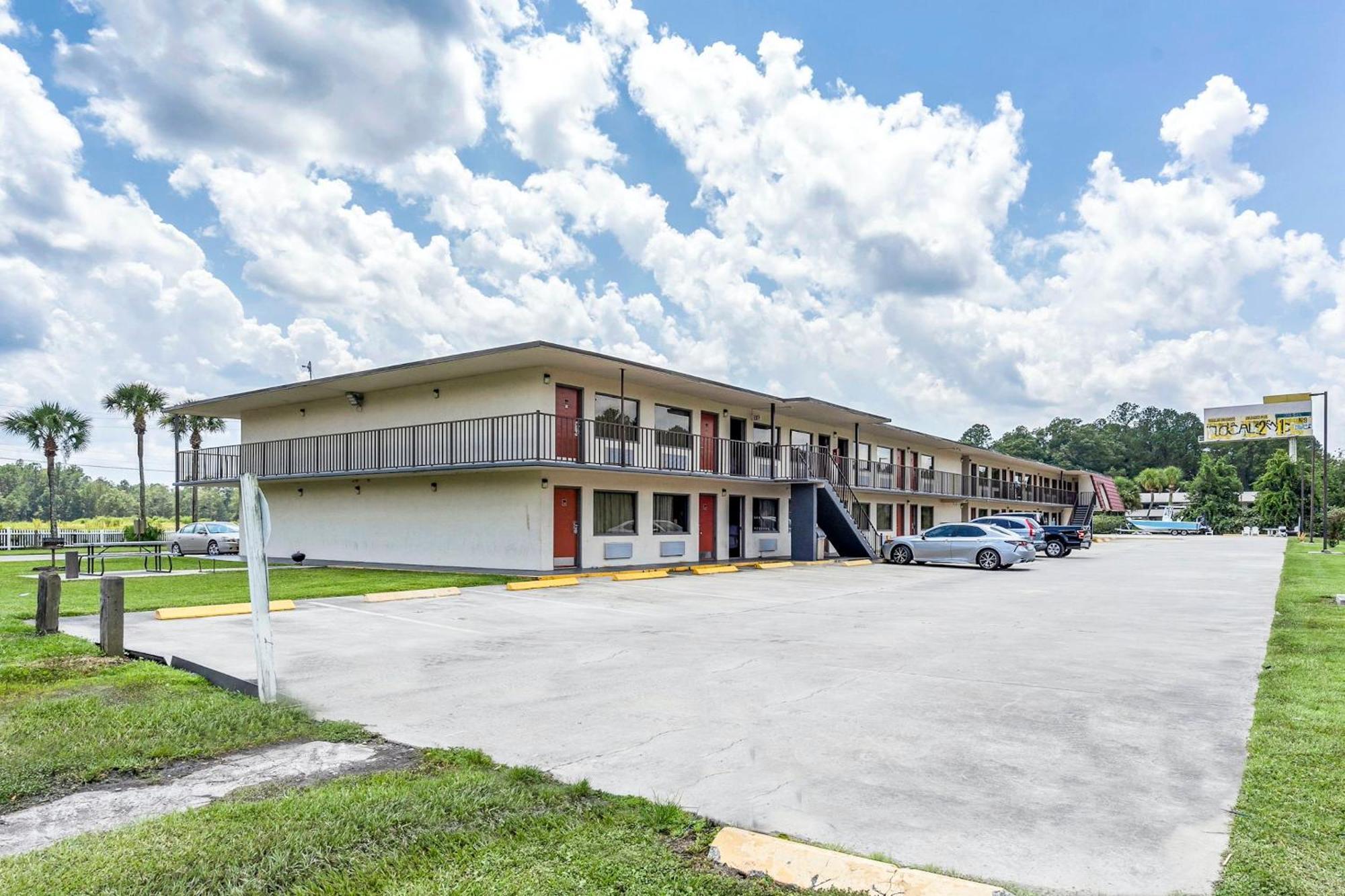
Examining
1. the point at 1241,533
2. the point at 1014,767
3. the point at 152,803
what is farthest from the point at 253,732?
the point at 1241,533

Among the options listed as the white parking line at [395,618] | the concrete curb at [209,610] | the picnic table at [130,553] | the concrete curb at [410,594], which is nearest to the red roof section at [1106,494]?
the concrete curb at [410,594]

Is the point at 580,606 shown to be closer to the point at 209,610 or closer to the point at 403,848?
the point at 209,610

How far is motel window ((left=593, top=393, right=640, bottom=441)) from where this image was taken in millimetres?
22562

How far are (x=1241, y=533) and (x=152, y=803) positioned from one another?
91361mm

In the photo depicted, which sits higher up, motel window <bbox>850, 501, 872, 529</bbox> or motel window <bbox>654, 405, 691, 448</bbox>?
motel window <bbox>654, 405, 691, 448</bbox>

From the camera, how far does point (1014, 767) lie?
5.10 meters

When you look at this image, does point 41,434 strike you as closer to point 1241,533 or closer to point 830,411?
point 830,411

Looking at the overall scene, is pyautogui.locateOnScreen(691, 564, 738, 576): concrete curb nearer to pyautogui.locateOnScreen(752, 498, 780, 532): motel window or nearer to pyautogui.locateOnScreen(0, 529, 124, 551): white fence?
pyautogui.locateOnScreen(752, 498, 780, 532): motel window

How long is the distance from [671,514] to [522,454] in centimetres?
637

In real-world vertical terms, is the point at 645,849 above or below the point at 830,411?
below

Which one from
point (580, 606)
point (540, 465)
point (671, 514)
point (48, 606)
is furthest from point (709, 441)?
point (48, 606)

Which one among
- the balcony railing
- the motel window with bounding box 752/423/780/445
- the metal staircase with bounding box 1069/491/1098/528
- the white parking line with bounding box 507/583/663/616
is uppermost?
the motel window with bounding box 752/423/780/445

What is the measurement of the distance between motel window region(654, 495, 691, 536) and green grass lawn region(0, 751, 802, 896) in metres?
20.0

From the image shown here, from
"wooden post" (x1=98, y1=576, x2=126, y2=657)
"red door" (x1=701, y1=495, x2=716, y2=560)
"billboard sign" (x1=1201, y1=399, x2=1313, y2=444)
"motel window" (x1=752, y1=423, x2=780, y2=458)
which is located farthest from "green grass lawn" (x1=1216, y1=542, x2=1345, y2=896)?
"billboard sign" (x1=1201, y1=399, x2=1313, y2=444)
